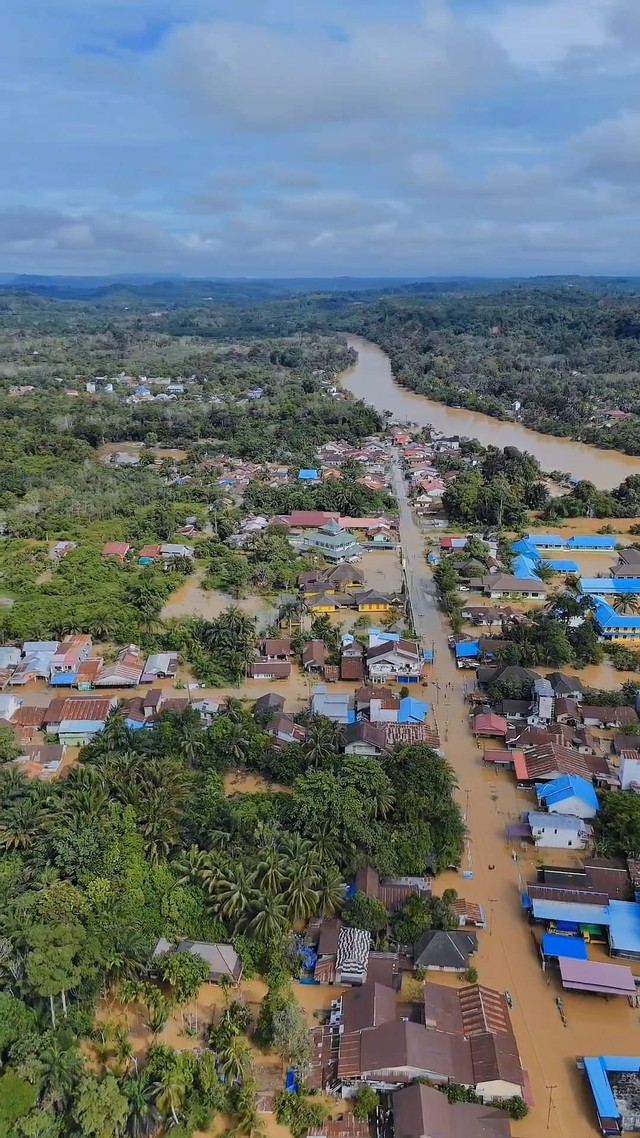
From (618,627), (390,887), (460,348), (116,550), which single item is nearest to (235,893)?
(390,887)

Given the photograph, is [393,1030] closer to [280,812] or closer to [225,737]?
[280,812]

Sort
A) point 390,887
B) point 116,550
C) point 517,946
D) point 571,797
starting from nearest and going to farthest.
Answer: point 517,946
point 390,887
point 571,797
point 116,550

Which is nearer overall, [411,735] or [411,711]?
[411,735]

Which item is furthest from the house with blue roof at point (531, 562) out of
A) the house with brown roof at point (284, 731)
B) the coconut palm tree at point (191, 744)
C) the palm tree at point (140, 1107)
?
the palm tree at point (140, 1107)

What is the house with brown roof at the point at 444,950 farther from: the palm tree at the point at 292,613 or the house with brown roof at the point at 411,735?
the palm tree at the point at 292,613

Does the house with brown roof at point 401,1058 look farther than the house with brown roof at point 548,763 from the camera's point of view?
No

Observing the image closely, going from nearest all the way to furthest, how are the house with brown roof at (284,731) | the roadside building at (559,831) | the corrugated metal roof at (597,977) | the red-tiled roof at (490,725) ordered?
the corrugated metal roof at (597,977) → the roadside building at (559,831) → the house with brown roof at (284,731) → the red-tiled roof at (490,725)

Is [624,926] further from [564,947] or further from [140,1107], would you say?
[140,1107]
